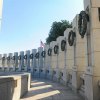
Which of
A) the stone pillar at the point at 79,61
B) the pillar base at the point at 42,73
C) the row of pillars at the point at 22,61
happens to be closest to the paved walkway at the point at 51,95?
the stone pillar at the point at 79,61

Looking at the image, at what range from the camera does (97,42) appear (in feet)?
34.0

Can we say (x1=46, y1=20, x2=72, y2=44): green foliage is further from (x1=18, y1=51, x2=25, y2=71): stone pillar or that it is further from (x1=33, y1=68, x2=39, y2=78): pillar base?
(x1=33, y1=68, x2=39, y2=78): pillar base

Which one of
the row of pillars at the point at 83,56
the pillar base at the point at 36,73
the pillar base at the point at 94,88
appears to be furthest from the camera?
the pillar base at the point at 36,73

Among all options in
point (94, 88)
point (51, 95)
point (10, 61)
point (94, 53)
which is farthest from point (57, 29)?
point (94, 88)

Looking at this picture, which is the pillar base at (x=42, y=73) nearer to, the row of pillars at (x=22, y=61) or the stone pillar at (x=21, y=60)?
the row of pillars at (x=22, y=61)

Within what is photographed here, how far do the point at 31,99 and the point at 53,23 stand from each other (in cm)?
3107

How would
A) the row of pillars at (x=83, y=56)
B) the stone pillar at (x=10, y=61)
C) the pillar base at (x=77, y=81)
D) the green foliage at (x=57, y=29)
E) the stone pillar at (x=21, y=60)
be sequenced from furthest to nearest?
the stone pillar at (x=10, y=61) → the green foliage at (x=57, y=29) → the stone pillar at (x=21, y=60) → the pillar base at (x=77, y=81) → the row of pillars at (x=83, y=56)

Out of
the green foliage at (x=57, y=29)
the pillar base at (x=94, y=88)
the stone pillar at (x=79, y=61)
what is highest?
the green foliage at (x=57, y=29)

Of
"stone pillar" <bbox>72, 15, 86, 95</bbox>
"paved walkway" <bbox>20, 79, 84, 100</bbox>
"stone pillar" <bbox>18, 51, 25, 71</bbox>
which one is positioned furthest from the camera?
"stone pillar" <bbox>18, 51, 25, 71</bbox>

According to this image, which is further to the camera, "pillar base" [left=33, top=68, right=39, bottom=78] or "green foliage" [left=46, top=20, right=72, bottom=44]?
"green foliage" [left=46, top=20, right=72, bottom=44]

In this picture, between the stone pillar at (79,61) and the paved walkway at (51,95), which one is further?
the stone pillar at (79,61)

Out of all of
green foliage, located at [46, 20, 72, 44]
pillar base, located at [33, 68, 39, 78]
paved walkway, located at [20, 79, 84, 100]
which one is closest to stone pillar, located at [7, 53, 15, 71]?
green foliage, located at [46, 20, 72, 44]

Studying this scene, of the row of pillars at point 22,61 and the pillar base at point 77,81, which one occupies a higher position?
the row of pillars at point 22,61

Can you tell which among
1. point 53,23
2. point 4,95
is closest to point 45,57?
point 53,23
